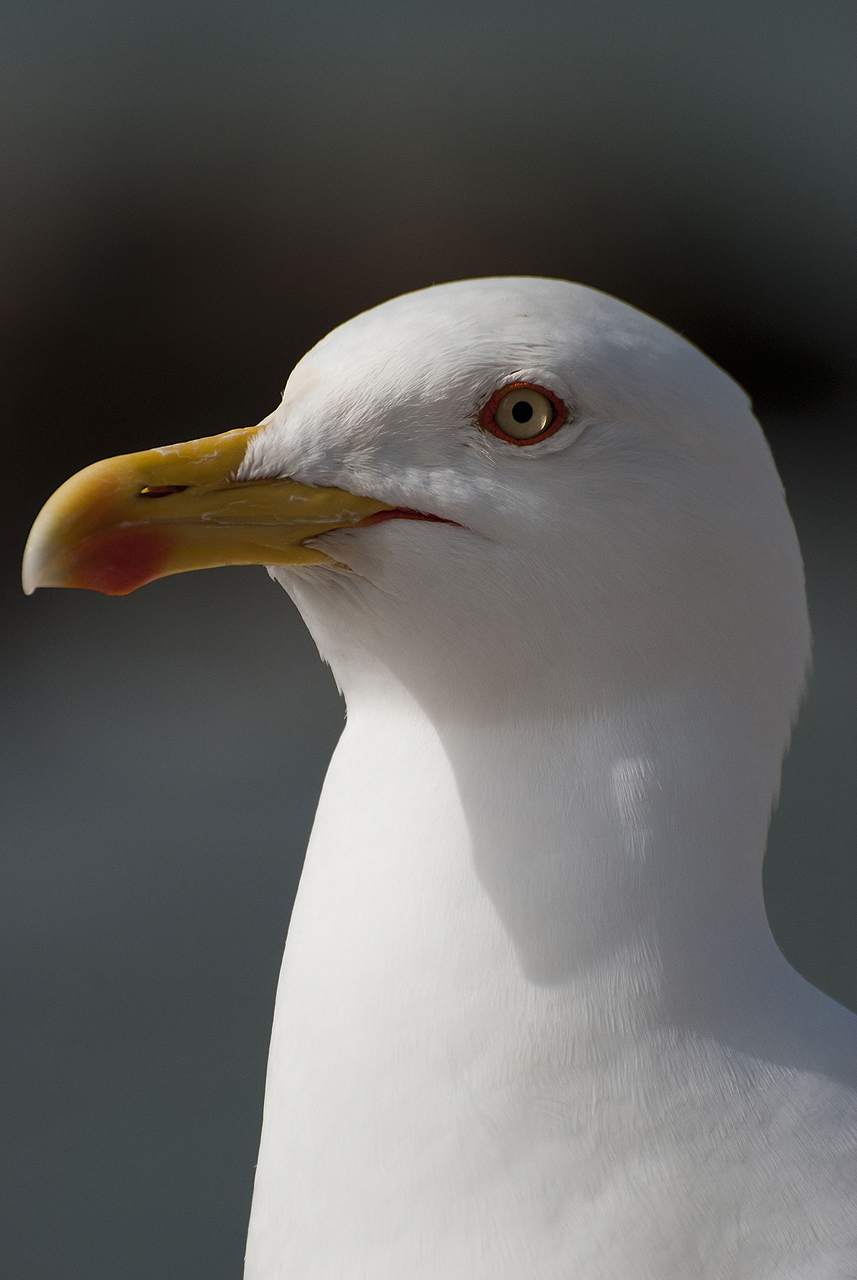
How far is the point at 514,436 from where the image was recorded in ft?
2.96

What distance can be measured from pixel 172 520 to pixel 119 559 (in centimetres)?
5

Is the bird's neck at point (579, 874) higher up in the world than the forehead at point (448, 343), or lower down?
lower down

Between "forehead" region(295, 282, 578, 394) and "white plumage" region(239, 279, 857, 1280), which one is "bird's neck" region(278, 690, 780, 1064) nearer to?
"white plumage" region(239, 279, 857, 1280)

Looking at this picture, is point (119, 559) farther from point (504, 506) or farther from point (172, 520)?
point (504, 506)

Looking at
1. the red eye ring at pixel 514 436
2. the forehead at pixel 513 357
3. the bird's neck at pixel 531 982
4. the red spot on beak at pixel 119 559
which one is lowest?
the bird's neck at pixel 531 982

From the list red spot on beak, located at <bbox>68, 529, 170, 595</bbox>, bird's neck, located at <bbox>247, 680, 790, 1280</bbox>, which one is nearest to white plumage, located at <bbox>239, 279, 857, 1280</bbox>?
bird's neck, located at <bbox>247, 680, 790, 1280</bbox>

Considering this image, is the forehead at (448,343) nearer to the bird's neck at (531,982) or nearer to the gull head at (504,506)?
the gull head at (504,506)

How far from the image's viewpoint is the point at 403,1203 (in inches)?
35.9

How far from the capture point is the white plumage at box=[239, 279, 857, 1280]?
2.93 ft

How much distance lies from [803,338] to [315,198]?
1701mm

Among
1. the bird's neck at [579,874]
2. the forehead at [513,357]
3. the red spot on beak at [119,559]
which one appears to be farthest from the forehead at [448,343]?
the bird's neck at [579,874]

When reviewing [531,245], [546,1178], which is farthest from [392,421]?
[531,245]

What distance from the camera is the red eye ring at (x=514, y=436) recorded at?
89cm

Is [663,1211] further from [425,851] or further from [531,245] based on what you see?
[531,245]
